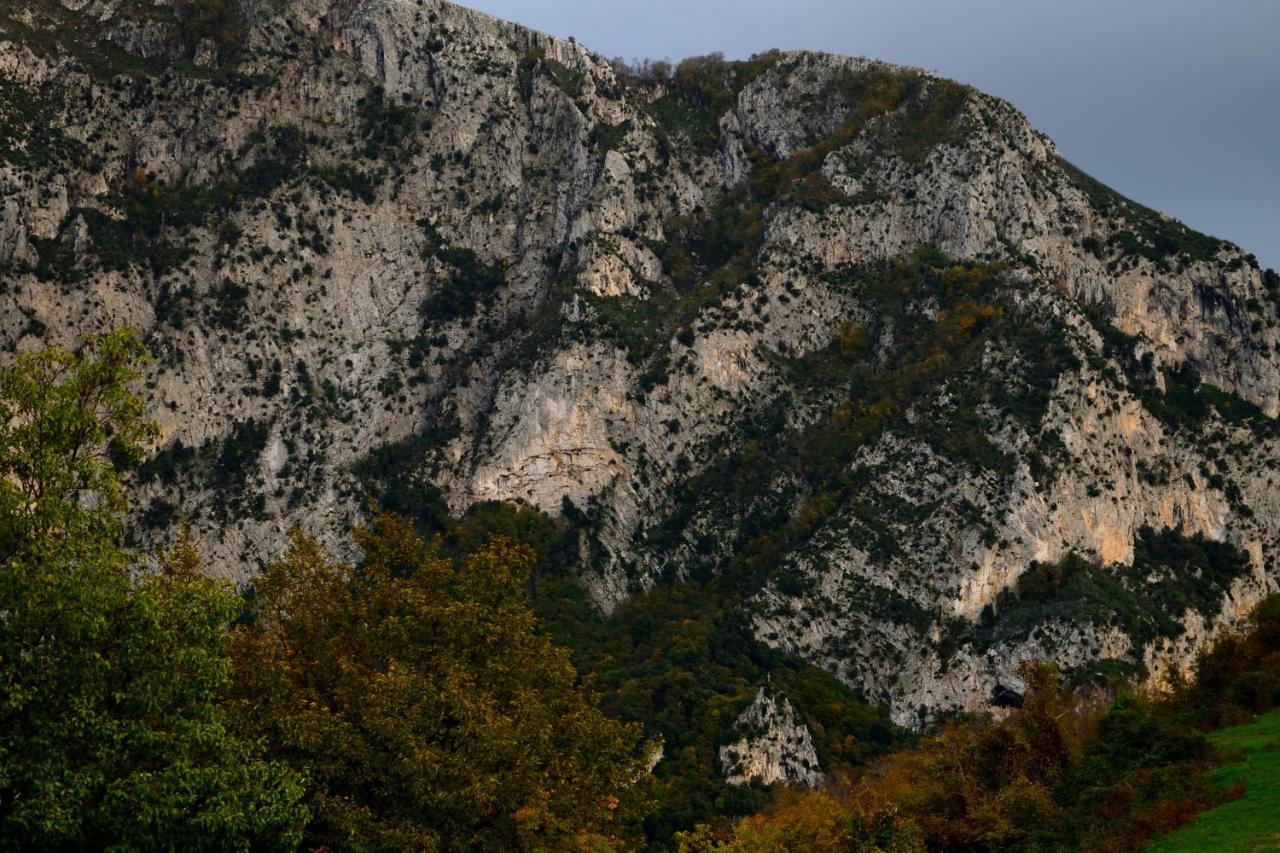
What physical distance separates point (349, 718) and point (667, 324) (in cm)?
10707

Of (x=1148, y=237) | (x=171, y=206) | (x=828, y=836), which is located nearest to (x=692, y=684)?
(x=828, y=836)

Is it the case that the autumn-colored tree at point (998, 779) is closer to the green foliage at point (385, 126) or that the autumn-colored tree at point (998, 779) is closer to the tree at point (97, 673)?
the tree at point (97, 673)

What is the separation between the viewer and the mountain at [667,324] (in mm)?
115062

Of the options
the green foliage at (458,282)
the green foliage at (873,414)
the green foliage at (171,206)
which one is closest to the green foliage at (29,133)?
the green foliage at (171,206)

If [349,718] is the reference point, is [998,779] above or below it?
below

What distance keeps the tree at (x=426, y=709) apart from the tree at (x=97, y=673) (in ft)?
12.4

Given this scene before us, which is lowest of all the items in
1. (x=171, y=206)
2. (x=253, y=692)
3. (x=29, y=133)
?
(x=253, y=692)

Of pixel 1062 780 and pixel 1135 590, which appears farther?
pixel 1135 590

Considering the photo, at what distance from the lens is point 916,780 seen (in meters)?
58.3

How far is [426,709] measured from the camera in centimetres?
3409

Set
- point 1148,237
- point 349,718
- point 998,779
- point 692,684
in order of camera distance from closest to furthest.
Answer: point 349,718
point 998,779
point 692,684
point 1148,237

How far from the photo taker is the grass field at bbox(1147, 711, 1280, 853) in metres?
31.6

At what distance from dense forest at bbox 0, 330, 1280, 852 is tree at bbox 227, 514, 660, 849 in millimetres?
81

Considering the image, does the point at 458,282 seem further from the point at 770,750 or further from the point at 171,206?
the point at 770,750
